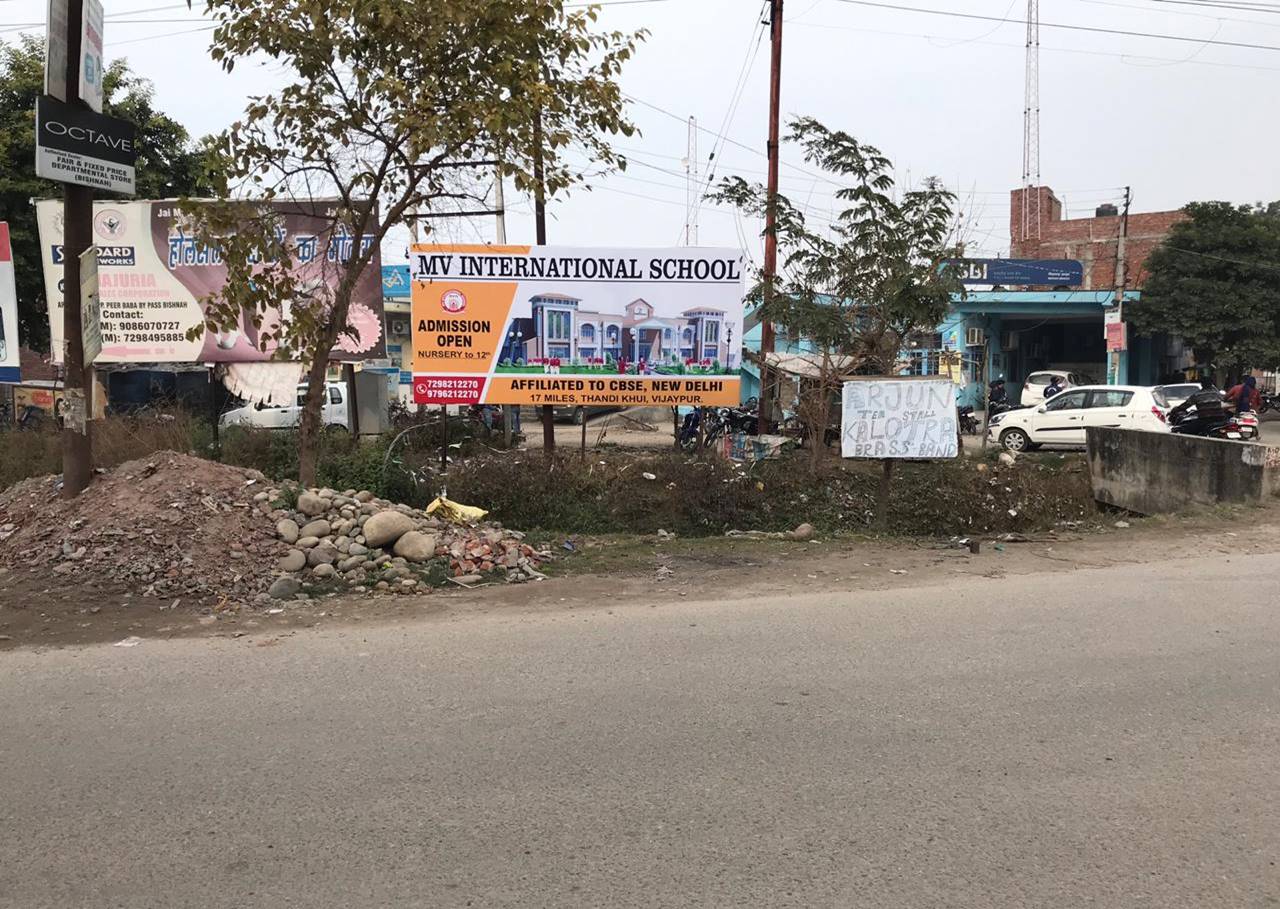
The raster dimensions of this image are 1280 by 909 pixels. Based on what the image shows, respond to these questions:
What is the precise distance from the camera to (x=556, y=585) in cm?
792

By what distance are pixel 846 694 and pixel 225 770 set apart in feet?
9.89

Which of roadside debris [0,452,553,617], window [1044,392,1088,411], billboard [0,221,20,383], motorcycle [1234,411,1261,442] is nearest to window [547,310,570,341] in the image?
roadside debris [0,452,553,617]

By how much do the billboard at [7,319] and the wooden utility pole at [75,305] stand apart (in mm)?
7452

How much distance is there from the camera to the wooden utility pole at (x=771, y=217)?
547 inches

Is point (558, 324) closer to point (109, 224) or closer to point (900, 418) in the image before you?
point (900, 418)

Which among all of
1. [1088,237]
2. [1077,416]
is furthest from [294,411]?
[1088,237]

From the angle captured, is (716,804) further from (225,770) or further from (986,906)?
Result: (225,770)

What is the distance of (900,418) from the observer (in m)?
10.6

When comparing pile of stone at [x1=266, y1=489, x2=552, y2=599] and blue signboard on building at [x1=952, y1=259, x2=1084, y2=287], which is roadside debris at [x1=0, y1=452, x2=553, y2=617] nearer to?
pile of stone at [x1=266, y1=489, x2=552, y2=599]

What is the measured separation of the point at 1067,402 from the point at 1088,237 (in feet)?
117

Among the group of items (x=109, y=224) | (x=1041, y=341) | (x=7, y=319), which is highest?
(x=109, y=224)

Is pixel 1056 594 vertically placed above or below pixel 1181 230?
below

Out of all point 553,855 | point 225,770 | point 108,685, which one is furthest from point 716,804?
point 108,685

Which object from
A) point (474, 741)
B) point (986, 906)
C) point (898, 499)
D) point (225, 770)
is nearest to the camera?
point (986, 906)
